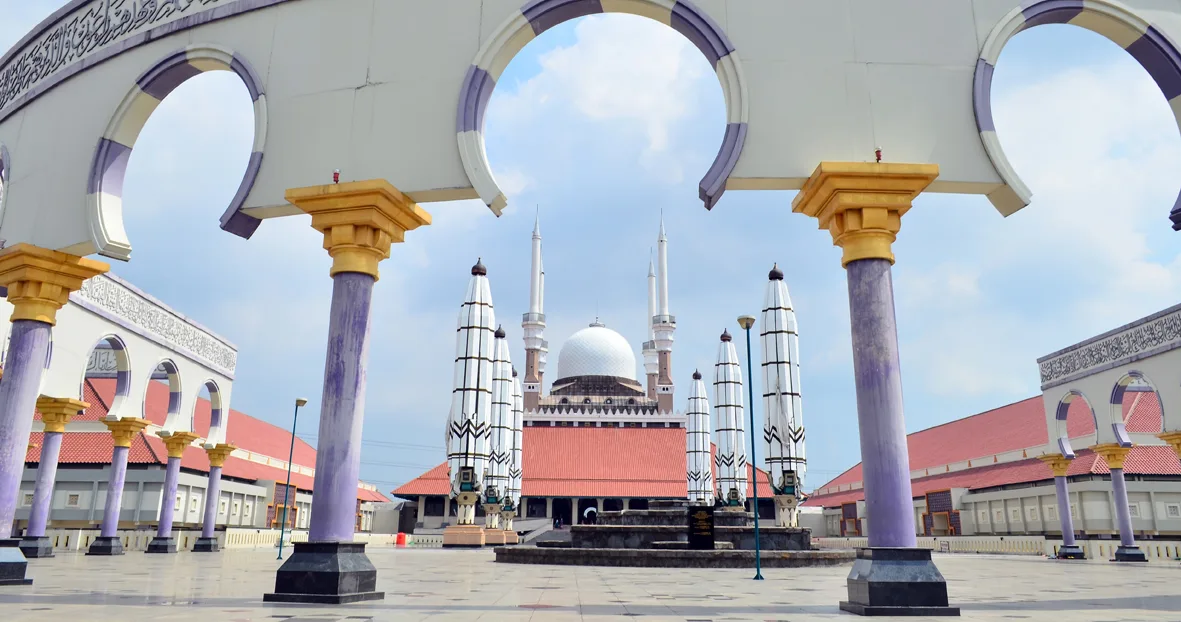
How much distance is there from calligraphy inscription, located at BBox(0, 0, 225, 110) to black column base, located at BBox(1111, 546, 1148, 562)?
2727 centimetres

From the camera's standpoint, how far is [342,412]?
27.2 feet

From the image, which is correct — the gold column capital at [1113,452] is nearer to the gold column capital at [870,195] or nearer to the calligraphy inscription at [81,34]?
the gold column capital at [870,195]

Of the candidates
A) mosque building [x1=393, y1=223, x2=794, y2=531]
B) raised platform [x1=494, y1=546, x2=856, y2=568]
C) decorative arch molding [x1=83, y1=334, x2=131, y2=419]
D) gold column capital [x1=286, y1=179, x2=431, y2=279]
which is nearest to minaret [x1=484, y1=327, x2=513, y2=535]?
mosque building [x1=393, y1=223, x2=794, y2=531]

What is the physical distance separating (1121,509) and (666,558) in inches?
648

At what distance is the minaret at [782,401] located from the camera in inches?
1048

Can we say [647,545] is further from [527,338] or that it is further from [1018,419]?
[527,338]

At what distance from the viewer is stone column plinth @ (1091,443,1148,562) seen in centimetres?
2236

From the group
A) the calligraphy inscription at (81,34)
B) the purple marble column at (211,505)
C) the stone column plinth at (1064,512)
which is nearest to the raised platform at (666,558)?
the stone column plinth at (1064,512)

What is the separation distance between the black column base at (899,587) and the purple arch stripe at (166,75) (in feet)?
34.9

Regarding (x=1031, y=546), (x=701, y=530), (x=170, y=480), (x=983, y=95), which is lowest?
(x=1031, y=546)

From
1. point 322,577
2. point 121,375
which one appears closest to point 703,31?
point 322,577

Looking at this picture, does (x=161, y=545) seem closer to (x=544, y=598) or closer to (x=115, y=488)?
(x=115, y=488)

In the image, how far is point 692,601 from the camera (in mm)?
8336

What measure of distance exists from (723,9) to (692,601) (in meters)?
6.96
